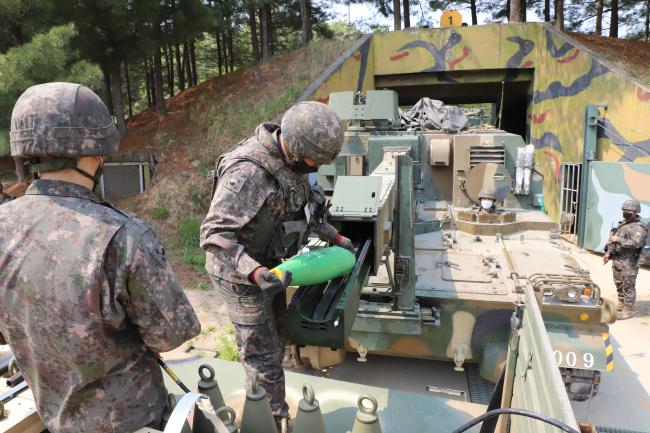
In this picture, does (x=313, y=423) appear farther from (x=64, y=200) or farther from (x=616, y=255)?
(x=616, y=255)

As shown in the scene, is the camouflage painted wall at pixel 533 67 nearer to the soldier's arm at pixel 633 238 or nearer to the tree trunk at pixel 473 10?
the soldier's arm at pixel 633 238

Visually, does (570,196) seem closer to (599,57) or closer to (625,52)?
(599,57)

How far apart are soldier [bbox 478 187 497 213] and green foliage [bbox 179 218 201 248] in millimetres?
5466

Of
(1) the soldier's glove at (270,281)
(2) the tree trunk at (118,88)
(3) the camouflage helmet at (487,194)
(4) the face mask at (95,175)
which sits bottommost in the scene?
(3) the camouflage helmet at (487,194)

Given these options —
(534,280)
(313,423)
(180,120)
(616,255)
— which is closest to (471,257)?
(534,280)

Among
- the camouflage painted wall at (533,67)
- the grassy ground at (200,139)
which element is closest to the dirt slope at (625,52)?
the camouflage painted wall at (533,67)

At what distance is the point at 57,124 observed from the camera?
5.27ft

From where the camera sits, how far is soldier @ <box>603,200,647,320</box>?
6.60m

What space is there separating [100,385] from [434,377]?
4.13m

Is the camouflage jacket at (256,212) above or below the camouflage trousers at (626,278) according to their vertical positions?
above

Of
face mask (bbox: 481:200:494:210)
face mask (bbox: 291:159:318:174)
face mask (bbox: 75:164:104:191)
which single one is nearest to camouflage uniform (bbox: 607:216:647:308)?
face mask (bbox: 481:200:494:210)

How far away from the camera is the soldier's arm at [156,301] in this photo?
64.1 inches

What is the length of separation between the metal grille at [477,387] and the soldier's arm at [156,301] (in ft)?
12.0

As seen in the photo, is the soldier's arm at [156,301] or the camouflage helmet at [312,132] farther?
the camouflage helmet at [312,132]
